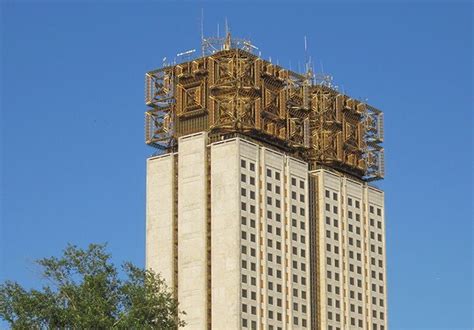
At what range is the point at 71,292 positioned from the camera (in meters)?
148

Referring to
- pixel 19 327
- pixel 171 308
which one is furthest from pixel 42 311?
pixel 171 308

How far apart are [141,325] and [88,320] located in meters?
5.26

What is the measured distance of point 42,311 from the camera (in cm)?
14638

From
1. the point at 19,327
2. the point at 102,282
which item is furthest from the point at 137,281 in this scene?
the point at 19,327

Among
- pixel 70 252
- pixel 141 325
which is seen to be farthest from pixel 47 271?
pixel 141 325

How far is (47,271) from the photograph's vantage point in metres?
149

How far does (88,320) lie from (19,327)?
7.45 m

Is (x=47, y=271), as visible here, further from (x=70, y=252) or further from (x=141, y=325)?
(x=141, y=325)

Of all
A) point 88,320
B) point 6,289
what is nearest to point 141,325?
point 88,320

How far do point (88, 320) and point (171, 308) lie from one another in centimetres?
989

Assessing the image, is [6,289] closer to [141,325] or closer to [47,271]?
[47,271]

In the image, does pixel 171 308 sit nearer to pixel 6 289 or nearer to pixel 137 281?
pixel 137 281

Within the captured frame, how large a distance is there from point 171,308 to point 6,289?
17.0 metres

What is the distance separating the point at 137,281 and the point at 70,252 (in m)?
7.51
